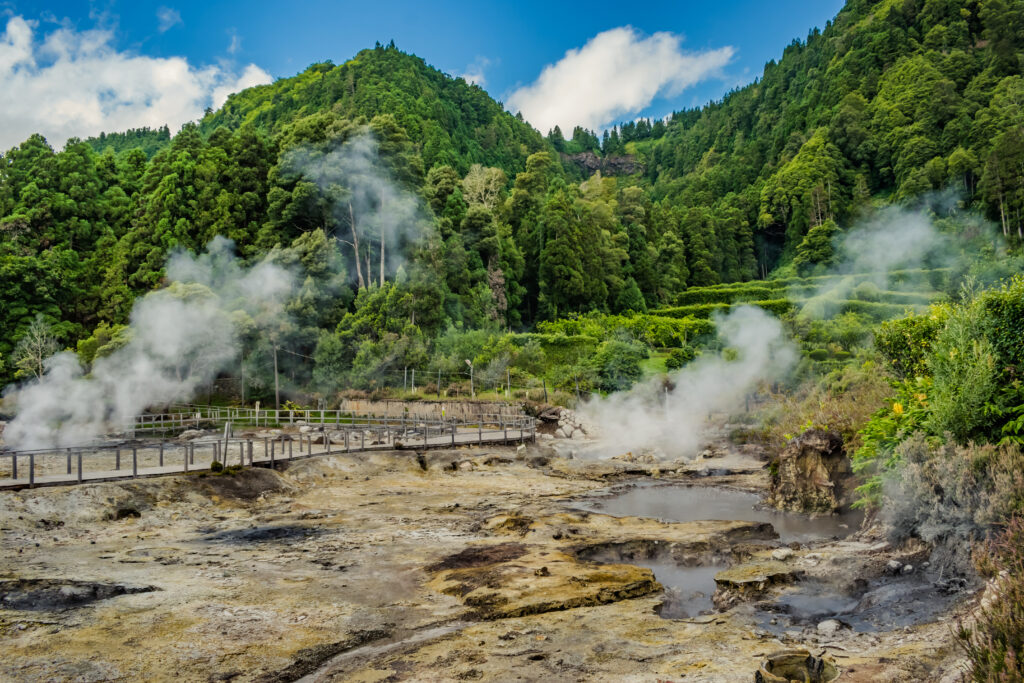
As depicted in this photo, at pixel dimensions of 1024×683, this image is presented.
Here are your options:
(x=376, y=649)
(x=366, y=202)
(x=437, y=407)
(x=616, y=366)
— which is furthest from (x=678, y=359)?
(x=376, y=649)

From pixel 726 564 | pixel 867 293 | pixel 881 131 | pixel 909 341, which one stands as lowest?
pixel 726 564

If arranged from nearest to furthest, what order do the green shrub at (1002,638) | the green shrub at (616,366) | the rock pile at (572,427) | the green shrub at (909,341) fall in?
the green shrub at (1002,638), the green shrub at (909,341), the rock pile at (572,427), the green shrub at (616,366)

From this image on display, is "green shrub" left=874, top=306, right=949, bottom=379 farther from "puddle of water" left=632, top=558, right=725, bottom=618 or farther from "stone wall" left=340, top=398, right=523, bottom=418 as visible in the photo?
"stone wall" left=340, top=398, right=523, bottom=418

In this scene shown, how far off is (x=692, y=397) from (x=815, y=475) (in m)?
21.9

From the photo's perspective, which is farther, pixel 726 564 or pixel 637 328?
pixel 637 328

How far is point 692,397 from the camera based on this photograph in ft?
124

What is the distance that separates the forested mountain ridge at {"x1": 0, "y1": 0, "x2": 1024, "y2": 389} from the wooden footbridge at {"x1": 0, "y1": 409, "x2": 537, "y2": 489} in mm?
7867

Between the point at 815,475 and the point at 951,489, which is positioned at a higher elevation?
the point at 951,489

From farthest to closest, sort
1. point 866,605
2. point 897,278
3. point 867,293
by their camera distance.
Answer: point 897,278 < point 867,293 < point 866,605

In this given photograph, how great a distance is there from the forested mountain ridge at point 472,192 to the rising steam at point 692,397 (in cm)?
1419

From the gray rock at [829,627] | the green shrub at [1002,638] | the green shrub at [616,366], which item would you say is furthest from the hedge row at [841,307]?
the green shrub at [1002,638]

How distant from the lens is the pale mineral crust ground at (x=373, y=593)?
6.79 meters

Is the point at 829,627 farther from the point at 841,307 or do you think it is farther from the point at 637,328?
the point at 841,307

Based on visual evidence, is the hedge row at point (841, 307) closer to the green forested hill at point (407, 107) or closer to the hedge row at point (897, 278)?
the hedge row at point (897, 278)
